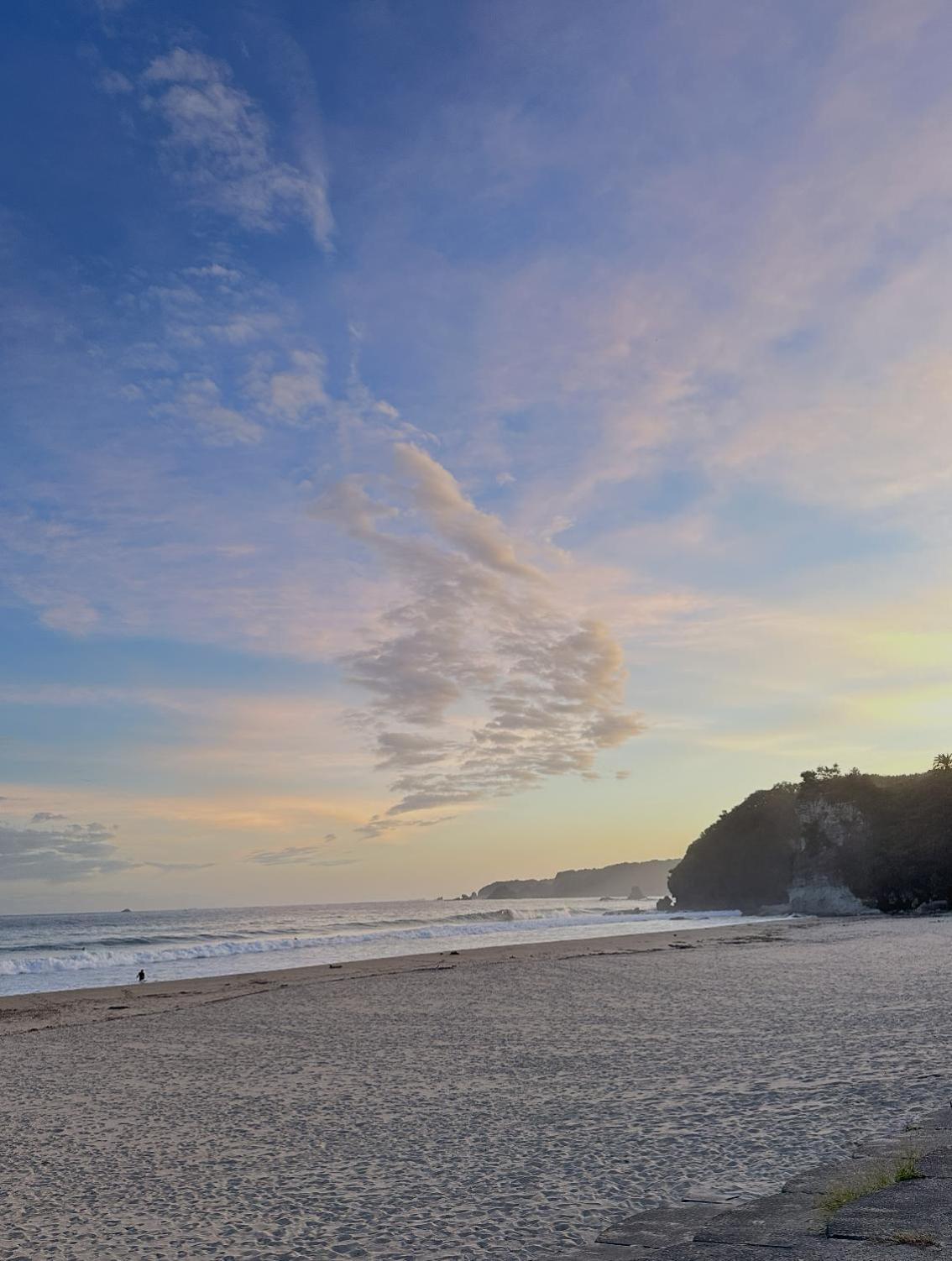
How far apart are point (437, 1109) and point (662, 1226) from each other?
539 centimetres

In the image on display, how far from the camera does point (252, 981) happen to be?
32.2 m

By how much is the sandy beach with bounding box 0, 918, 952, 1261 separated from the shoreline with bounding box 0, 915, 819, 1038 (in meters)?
1.20

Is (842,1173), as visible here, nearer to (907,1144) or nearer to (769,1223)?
(907,1144)

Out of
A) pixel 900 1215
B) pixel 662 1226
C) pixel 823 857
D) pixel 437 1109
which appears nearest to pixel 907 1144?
pixel 900 1215

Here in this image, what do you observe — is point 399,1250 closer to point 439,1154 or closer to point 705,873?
point 439,1154

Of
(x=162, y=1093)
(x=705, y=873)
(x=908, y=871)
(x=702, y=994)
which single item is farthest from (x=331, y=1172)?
(x=705, y=873)

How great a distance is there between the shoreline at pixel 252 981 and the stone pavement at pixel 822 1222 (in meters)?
20.2

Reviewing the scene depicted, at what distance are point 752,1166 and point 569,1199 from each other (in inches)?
70.4

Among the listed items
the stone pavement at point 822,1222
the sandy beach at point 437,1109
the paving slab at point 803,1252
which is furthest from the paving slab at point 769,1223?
the sandy beach at point 437,1109

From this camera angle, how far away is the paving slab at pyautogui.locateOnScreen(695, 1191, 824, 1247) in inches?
230

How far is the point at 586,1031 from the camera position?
1683cm

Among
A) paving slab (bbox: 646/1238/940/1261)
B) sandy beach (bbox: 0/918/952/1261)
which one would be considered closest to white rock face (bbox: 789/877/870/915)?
sandy beach (bbox: 0/918/952/1261)

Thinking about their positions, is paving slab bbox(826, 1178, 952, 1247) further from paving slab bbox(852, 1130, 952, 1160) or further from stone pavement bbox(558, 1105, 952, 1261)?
paving slab bbox(852, 1130, 952, 1160)

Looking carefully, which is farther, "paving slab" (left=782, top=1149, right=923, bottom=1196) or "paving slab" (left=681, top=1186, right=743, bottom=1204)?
"paving slab" (left=681, top=1186, right=743, bottom=1204)
